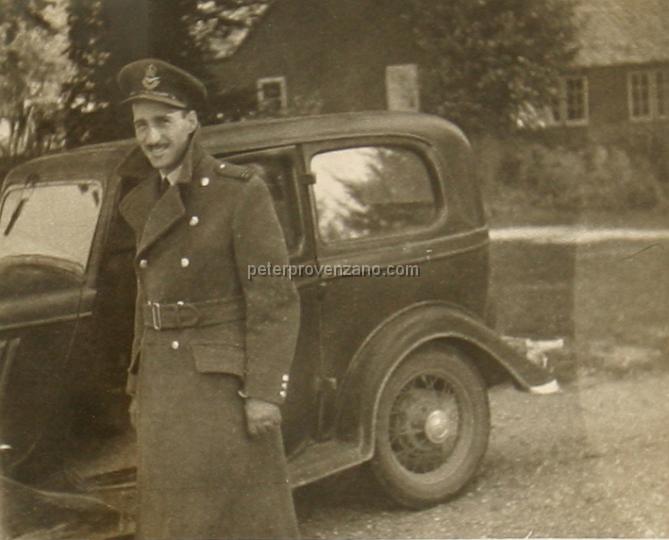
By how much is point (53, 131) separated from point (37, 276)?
47 centimetres

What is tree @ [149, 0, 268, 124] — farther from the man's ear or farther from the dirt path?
the dirt path

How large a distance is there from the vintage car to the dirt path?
0.08 m

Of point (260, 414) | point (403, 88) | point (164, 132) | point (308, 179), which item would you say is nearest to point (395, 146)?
point (403, 88)

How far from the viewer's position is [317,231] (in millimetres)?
2432

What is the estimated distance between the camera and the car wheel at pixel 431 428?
2.54 metres

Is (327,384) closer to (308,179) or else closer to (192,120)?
(308,179)

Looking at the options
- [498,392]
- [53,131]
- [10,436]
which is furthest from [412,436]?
[53,131]

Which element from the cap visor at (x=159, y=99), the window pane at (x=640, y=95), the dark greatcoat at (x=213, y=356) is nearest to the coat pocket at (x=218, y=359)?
the dark greatcoat at (x=213, y=356)

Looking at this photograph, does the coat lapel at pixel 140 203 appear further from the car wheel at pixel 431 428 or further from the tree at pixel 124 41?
the car wheel at pixel 431 428

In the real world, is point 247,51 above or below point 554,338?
above

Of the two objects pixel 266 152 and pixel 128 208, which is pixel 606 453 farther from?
pixel 128 208

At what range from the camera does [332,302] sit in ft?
8.06

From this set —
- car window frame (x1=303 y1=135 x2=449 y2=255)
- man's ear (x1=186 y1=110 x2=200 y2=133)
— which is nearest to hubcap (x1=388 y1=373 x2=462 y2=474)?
car window frame (x1=303 y1=135 x2=449 y2=255)

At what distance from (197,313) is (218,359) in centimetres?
13
